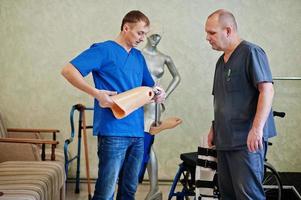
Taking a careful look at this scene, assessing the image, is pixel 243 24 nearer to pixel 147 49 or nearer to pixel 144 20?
pixel 147 49

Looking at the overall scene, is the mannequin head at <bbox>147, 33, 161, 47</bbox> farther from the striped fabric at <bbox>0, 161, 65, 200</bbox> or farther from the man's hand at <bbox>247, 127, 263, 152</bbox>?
the man's hand at <bbox>247, 127, 263, 152</bbox>

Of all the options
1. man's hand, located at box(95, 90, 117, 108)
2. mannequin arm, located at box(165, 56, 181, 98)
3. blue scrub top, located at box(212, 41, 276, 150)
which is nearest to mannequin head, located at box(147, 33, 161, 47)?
mannequin arm, located at box(165, 56, 181, 98)

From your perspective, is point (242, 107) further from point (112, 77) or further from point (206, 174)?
point (206, 174)

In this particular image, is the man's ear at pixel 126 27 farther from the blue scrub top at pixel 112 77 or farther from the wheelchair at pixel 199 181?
the wheelchair at pixel 199 181

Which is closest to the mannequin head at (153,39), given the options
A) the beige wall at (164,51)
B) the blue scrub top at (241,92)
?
the beige wall at (164,51)

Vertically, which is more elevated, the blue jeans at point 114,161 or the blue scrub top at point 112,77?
the blue scrub top at point 112,77

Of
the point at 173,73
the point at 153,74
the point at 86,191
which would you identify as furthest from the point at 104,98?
the point at 86,191

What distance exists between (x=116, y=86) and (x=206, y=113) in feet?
6.66

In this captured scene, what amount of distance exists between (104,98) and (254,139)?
66 cm

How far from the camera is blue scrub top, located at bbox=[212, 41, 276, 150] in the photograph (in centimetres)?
163

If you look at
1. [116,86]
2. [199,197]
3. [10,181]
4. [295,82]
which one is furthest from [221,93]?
[295,82]

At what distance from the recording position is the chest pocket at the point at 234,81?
65.6 inches

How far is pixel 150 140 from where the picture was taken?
2785mm

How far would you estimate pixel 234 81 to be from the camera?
1678mm
